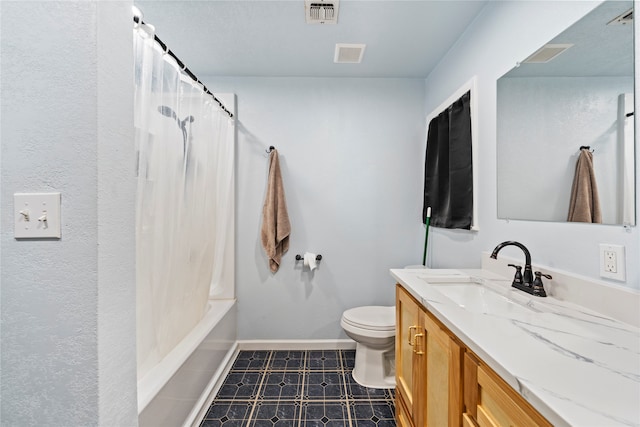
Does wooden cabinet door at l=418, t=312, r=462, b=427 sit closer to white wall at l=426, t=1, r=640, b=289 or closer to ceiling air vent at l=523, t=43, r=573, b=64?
white wall at l=426, t=1, r=640, b=289

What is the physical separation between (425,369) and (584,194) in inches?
35.4

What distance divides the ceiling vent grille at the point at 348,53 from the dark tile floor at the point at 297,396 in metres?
2.39

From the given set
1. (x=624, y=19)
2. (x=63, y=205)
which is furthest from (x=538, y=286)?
(x=63, y=205)

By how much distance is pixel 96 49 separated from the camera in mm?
797

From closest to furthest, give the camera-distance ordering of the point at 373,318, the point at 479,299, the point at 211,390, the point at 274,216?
the point at 479,299, the point at 211,390, the point at 373,318, the point at 274,216

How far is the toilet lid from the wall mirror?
1.01 m

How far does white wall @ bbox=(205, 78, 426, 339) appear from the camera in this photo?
2.54 metres

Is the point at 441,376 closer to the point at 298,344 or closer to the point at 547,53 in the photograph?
the point at 547,53

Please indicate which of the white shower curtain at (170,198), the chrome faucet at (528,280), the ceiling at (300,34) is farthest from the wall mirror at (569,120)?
the white shower curtain at (170,198)

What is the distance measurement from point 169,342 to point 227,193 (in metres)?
1.19

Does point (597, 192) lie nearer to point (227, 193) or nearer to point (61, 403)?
point (61, 403)

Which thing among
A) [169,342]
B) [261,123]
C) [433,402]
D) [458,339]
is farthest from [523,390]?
[261,123]

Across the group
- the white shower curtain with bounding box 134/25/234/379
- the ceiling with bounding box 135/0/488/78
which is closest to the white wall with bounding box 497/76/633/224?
the ceiling with bounding box 135/0/488/78

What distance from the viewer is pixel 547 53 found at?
4.02ft
